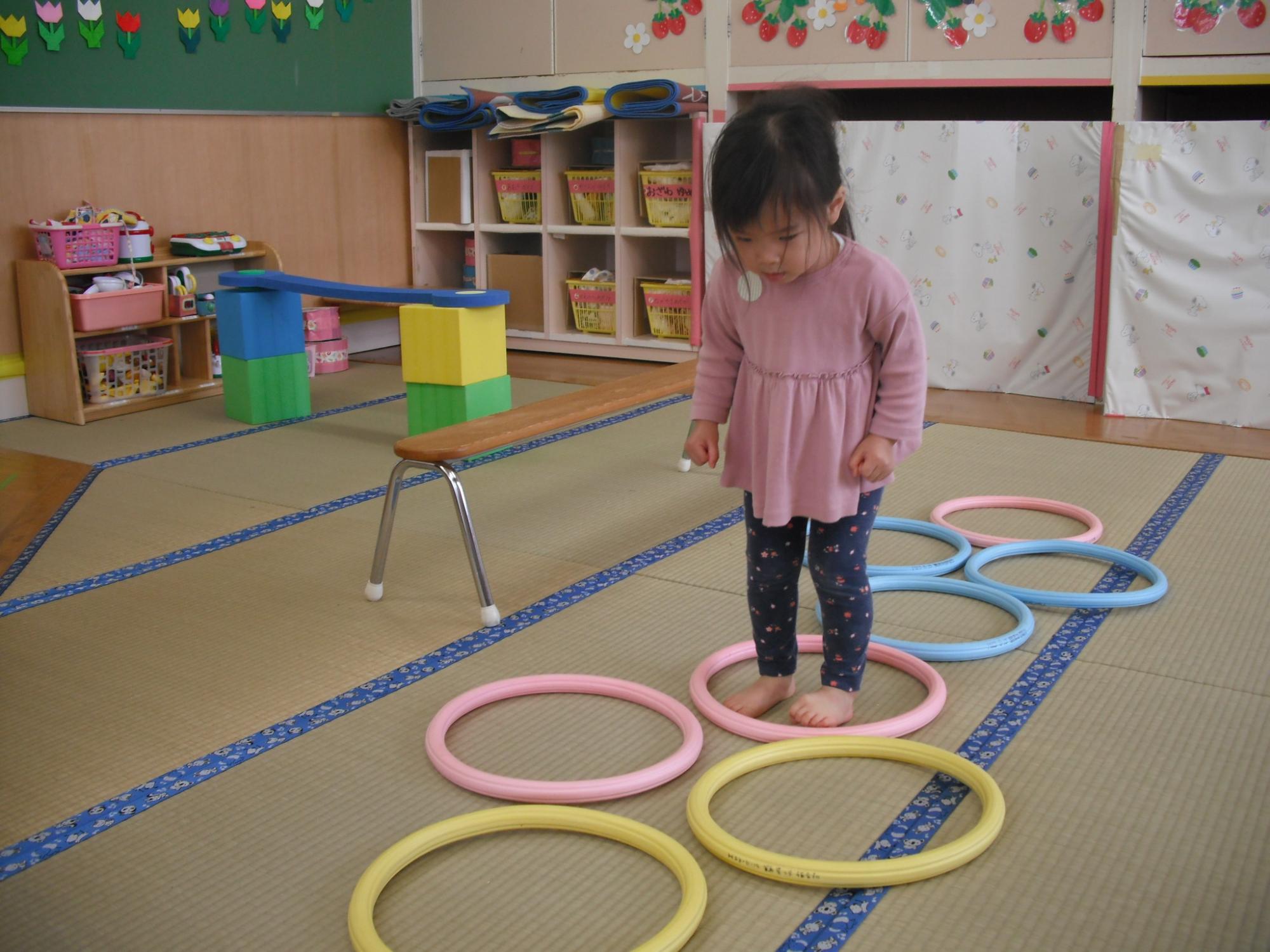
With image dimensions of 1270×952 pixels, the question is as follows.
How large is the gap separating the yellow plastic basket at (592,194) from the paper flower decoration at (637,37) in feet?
1.76

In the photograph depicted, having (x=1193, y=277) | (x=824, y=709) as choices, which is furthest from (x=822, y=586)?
(x=1193, y=277)

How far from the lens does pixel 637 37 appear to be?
530cm

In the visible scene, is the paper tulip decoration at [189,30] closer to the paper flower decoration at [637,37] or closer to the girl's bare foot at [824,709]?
the paper flower decoration at [637,37]

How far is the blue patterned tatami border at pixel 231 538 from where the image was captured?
2648 mm

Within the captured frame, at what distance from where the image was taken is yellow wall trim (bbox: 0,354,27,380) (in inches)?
173

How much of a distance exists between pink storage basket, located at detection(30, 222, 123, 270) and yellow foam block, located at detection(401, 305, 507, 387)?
4.26 ft

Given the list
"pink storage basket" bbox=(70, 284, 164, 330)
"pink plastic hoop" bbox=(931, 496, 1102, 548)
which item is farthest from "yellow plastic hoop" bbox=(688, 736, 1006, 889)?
"pink storage basket" bbox=(70, 284, 164, 330)

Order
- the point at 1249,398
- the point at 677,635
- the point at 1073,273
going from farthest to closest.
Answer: the point at 1073,273, the point at 1249,398, the point at 677,635

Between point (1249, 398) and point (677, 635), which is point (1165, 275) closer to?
point (1249, 398)


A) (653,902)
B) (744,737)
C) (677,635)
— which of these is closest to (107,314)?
(677,635)

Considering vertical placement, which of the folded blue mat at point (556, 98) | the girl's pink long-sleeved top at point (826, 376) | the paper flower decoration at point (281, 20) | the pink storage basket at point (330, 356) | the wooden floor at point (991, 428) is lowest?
the wooden floor at point (991, 428)

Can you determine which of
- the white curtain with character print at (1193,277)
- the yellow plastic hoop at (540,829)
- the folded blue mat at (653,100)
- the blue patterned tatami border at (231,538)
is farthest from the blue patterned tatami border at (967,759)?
the folded blue mat at (653,100)

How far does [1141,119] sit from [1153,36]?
0.31 m

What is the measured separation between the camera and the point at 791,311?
1.80m
